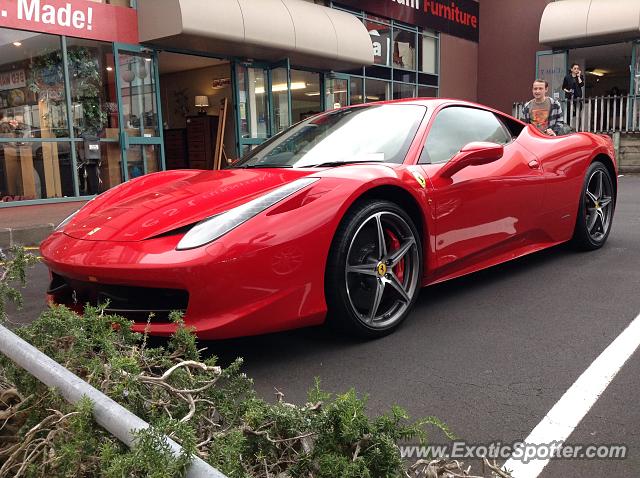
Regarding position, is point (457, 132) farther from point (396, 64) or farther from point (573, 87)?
point (396, 64)

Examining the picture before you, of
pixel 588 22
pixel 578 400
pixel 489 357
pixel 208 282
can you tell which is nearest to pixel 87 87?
pixel 208 282

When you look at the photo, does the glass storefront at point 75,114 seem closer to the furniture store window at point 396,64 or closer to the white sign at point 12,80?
the white sign at point 12,80

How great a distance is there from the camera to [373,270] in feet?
9.70

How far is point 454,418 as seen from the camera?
6.99ft

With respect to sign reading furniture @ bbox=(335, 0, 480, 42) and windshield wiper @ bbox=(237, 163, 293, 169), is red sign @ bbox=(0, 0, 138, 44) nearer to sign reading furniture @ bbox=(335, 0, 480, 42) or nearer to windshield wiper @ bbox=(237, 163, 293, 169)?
sign reading furniture @ bbox=(335, 0, 480, 42)

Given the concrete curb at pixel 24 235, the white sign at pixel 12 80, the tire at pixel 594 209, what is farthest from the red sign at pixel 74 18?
the tire at pixel 594 209

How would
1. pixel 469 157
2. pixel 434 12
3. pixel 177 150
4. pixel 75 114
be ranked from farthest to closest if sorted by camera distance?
pixel 434 12, pixel 177 150, pixel 75 114, pixel 469 157

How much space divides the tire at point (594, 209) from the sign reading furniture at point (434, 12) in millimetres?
12026

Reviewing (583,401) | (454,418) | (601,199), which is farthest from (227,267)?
(601,199)

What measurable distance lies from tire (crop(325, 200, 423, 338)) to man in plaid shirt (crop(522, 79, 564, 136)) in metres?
3.82

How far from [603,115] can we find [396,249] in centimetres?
1514

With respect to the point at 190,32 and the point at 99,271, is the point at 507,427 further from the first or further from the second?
the point at 190,32

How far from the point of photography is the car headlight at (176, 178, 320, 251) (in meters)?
2.50

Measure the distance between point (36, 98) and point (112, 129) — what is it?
133cm
